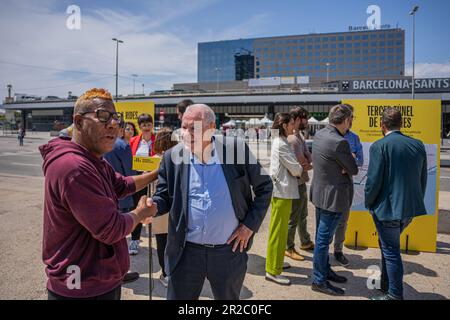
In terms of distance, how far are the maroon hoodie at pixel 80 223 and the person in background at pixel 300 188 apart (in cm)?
295

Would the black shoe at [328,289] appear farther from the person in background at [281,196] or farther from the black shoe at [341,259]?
the black shoe at [341,259]

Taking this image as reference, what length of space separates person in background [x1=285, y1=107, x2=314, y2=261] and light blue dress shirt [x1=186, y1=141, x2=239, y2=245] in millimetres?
2078

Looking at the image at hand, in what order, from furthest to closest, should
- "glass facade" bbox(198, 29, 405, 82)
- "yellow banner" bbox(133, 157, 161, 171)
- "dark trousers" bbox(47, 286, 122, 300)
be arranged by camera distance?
"glass facade" bbox(198, 29, 405, 82), "yellow banner" bbox(133, 157, 161, 171), "dark trousers" bbox(47, 286, 122, 300)

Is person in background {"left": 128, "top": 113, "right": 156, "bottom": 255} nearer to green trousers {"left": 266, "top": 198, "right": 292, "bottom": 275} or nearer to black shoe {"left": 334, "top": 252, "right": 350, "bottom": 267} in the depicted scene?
green trousers {"left": 266, "top": 198, "right": 292, "bottom": 275}

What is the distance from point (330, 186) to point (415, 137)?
86.2 inches

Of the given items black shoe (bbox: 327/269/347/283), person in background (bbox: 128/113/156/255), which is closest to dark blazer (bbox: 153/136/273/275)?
black shoe (bbox: 327/269/347/283)

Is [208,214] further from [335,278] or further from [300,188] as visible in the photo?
[300,188]

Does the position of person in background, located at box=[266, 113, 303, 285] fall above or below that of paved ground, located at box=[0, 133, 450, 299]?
above

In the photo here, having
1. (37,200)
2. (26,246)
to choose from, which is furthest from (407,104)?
(37,200)

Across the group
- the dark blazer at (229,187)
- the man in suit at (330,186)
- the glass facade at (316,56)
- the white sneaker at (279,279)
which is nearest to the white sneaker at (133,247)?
the white sneaker at (279,279)

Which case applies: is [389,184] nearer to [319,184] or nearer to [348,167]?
[348,167]

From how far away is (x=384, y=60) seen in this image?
9162cm

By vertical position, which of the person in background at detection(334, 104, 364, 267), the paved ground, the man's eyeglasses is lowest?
the paved ground

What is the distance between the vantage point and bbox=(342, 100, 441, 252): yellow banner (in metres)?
4.80
